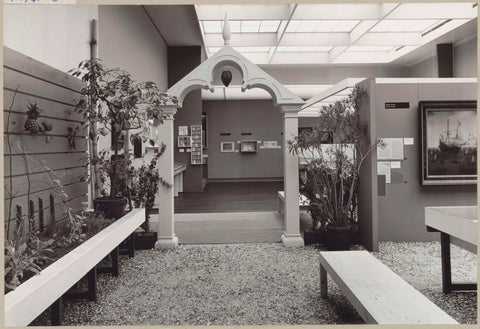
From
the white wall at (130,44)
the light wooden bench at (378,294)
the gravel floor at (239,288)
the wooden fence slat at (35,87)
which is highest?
the white wall at (130,44)

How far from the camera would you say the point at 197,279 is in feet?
13.1

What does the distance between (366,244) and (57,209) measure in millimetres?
3933

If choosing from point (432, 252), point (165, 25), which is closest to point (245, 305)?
point (432, 252)

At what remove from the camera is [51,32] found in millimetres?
3840

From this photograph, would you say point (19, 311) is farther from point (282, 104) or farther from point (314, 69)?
point (314, 69)

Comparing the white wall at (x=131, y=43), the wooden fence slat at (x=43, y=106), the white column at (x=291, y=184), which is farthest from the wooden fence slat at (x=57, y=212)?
the white column at (x=291, y=184)

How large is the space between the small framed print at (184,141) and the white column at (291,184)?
6218mm

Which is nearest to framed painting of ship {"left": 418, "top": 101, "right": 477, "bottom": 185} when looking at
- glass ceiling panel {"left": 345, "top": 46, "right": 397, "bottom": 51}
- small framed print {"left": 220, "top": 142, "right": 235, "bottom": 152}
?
glass ceiling panel {"left": 345, "top": 46, "right": 397, "bottom": 51}

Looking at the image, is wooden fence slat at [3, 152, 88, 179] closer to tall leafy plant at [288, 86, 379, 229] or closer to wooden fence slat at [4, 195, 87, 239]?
wooden fence slat at [4, 195, 87, 239]

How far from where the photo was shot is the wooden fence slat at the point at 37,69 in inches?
116

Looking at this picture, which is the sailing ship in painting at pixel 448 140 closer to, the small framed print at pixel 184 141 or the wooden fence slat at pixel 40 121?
the wooden fence slat at pixel 40 121

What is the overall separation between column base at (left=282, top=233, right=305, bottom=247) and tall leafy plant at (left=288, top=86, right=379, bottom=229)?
1.29 ft

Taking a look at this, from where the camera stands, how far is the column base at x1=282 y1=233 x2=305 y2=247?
5.34 metres

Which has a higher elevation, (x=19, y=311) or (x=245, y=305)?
(x=19, y=311)
